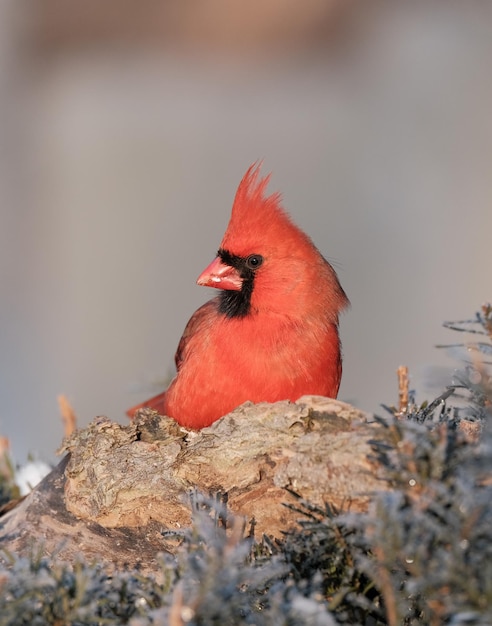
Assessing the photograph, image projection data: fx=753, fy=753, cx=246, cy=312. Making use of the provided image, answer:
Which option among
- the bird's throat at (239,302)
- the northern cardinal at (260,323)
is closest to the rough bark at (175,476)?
the northern cardinal at (260,323)

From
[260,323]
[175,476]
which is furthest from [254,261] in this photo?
[175,476]

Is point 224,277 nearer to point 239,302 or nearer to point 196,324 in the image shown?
point 239,302

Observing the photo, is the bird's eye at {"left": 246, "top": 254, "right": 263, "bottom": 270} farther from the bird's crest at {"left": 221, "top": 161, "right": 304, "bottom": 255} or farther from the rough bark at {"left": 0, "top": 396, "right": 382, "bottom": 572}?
the rough bark at {"left": 0, "top": 396, "right": 382, "bottom": 572}

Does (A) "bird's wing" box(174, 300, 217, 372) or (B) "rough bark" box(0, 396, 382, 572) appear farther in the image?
(A) "bird's wing" box(174, 300, 217, 372)

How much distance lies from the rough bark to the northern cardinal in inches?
9.5

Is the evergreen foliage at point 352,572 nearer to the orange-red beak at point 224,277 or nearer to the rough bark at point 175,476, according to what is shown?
the rough bark at point 175,476

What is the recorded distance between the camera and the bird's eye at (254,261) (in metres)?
1.52

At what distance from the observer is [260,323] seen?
1.48 metres

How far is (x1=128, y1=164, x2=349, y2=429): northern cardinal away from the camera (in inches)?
55.4

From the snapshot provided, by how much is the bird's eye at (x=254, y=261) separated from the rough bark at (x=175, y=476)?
0.44 m

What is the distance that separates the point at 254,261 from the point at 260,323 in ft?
0.43

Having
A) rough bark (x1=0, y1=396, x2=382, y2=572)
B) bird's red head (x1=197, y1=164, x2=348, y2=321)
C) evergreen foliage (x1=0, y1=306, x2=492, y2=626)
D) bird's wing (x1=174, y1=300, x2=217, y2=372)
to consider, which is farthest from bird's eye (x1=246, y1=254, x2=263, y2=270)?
evergreen foliage (x1=0, y1=306, x2=492, y2=626)

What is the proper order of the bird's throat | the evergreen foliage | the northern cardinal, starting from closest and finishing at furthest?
1. the evergreen foliage
2. the northern cardinal
3. the bird's throat

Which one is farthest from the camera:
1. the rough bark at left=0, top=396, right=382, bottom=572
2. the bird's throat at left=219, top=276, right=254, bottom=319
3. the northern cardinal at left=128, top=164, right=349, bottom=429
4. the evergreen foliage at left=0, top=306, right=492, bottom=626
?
the bird's throat at left=219, top=276, right=254, bottom=319
